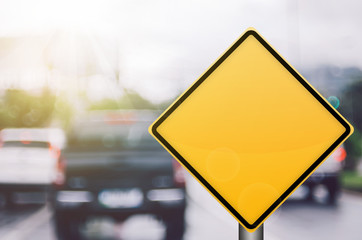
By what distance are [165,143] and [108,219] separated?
4.53 m

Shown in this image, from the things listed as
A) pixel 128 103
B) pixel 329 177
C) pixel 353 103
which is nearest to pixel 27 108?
pixel 329 177

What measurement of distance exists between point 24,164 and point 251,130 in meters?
9.49

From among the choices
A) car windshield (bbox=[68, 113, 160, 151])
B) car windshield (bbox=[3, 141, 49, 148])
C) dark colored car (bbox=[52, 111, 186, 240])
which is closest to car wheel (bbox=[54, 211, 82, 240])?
dark colored car (bbox=[52, 111, 186, 240])

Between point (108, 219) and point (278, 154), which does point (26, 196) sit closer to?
point (108, 219)

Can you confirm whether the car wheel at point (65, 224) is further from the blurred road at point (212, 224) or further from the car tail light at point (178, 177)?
the car tail light at point (178, 177)

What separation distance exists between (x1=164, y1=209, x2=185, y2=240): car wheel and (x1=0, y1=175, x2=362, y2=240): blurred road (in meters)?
0.13

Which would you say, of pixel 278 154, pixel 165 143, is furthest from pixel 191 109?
pixel 278 154

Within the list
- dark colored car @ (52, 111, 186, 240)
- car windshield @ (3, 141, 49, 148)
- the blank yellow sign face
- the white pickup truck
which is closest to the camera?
the blank yellow sign face

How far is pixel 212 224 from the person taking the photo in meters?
8.42

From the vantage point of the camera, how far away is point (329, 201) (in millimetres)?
11461

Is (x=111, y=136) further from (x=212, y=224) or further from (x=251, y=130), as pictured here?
(x=251, y=130)

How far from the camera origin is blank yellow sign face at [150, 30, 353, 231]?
6.04 ft

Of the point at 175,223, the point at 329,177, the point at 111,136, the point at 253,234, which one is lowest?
the point at 329,177

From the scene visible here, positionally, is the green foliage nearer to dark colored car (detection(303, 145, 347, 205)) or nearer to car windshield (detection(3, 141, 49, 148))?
car windshield (detection(3, 141, 49, 148))
